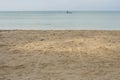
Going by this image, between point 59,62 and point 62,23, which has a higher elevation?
point 62,23

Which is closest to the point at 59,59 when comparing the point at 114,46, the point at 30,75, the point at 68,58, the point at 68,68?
the point at 68,58

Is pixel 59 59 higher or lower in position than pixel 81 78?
higher

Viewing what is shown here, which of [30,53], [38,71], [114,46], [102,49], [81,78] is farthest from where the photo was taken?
[114,46]

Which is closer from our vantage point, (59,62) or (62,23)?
(59,62)

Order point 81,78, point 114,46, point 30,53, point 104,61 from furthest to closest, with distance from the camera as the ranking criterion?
1. point 114,46
2. point 30,53
3. point 104,61
4. point 81,78

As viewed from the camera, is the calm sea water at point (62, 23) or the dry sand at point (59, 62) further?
the calm sea water at point (62, 23)

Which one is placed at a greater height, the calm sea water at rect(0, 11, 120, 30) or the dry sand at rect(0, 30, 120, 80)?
the calm sea water at rect(0, 11, 120, 30)

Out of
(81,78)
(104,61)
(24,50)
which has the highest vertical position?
(24,50)

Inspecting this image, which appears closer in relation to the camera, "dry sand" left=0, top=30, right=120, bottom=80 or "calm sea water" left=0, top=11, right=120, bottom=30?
"dry sand" left=0, top=30, right=120, bottom=80

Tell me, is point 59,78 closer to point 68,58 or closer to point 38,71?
point 38,71

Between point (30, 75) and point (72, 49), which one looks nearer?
point (30, 75)

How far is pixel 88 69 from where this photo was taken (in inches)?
306

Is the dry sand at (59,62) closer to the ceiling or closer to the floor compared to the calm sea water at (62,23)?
closer to the floor

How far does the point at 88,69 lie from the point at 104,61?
1.12 meters
